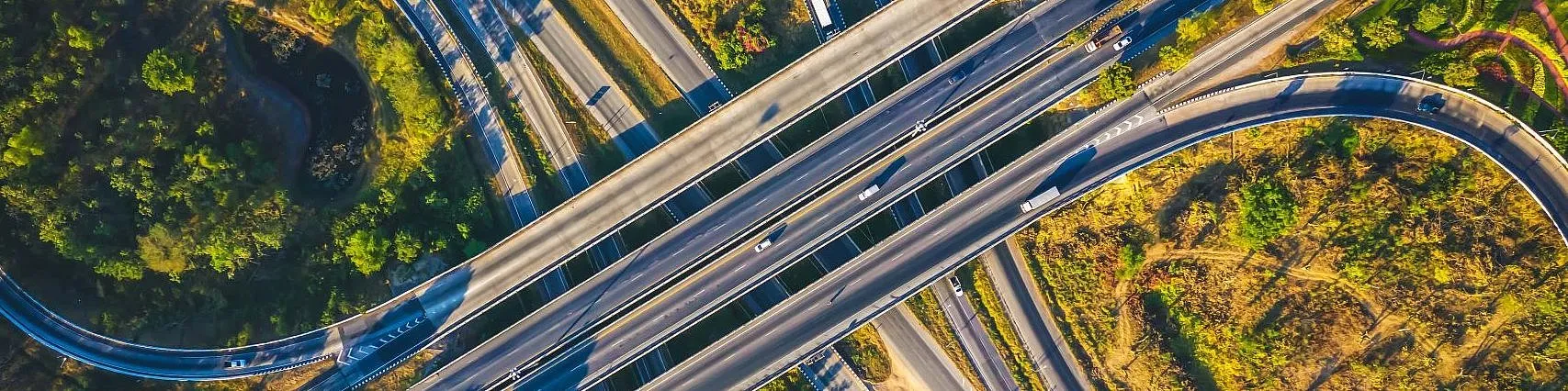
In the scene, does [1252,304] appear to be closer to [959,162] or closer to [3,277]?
[959,162]

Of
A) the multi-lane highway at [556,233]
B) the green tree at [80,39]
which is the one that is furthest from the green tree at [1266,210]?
the green tree at [80,39]

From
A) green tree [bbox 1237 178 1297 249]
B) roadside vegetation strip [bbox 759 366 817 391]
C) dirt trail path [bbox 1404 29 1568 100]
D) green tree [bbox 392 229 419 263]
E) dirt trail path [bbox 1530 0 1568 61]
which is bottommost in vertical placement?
green tree [bbox 392 229 419 263]

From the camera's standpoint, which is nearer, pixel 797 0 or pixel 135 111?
pixel 135 111

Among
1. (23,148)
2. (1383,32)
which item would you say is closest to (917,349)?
(1383,32)

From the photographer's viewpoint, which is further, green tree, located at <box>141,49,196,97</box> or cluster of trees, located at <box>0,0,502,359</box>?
green tree, located at <box>141,49,196,97</box>

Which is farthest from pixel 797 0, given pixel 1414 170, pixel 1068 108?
pixel 1414 170

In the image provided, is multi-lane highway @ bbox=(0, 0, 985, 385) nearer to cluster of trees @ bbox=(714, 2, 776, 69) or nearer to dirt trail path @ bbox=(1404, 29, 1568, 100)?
cluster of trees @ bbox=(714, 2, 776, 69)

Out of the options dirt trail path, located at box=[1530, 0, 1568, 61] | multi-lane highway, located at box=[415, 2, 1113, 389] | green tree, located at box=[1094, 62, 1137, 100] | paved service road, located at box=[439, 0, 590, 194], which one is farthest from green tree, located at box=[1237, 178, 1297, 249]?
paved service road, located at box=[439, 0, 590, 194]

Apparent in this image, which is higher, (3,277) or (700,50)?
(700,50)
